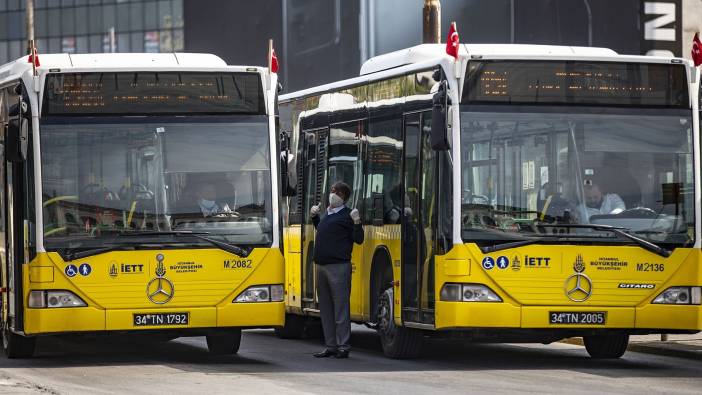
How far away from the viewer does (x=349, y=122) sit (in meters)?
18.8

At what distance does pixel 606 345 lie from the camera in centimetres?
1773

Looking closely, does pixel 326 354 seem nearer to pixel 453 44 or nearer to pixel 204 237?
pixel 204 237

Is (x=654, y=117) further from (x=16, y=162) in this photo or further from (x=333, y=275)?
(x=16, y=162)

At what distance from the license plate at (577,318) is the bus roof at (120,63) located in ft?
12.0

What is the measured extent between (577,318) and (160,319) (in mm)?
3795

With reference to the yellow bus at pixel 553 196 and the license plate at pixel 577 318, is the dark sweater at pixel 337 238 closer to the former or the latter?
the yellow bus at pixel 553 196

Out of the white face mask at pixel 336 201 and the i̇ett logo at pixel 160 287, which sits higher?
the white face mask at pixel 336 201

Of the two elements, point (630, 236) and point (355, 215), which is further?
point (355, 215)

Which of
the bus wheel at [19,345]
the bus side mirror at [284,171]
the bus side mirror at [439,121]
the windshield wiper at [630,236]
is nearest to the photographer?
the bus side mirror at [439,121]

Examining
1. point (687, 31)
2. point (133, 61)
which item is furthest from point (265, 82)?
point (687, 31)

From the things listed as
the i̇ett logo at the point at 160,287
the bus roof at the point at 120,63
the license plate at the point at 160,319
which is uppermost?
the bus roof at the point at 120,63

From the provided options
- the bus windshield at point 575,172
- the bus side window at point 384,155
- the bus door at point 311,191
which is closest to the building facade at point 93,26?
the bus door at point 311,191

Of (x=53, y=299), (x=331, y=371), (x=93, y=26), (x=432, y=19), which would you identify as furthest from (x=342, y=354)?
(x=93, y=26)

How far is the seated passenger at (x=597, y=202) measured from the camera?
52.6 ft
